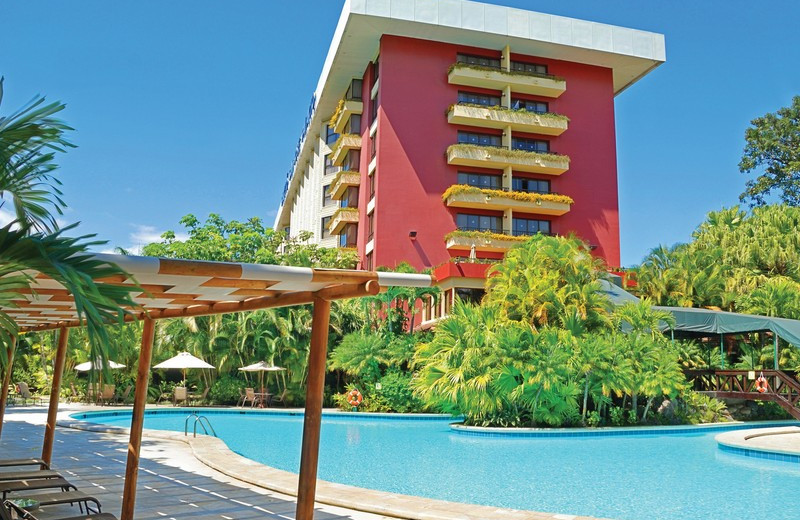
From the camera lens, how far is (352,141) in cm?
3641

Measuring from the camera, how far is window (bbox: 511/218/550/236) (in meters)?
33.5

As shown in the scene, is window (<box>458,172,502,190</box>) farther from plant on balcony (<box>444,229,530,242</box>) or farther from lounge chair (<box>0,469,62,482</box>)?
lounge chair (<box>0,469,62,482</box>)

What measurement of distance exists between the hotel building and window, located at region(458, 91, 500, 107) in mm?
62

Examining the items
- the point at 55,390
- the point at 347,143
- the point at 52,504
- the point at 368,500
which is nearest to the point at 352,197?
the point at 347,143

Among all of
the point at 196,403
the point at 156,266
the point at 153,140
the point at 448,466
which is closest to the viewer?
the point at 156,266

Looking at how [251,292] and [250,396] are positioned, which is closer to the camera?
[251,292]

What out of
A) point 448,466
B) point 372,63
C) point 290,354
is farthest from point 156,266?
point 372,63

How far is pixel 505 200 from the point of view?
107 feet

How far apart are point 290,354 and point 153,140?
71.3ft

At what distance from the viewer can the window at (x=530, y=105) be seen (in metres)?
34.9

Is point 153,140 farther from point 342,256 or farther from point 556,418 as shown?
point 556,418

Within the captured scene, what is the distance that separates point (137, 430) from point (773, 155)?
147ft

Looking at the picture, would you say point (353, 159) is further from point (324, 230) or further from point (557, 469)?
point (557, 469)

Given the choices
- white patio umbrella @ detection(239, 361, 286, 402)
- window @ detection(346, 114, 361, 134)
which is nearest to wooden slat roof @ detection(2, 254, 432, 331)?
white patio umbrella @ detection(239, 361, 286, 402)
